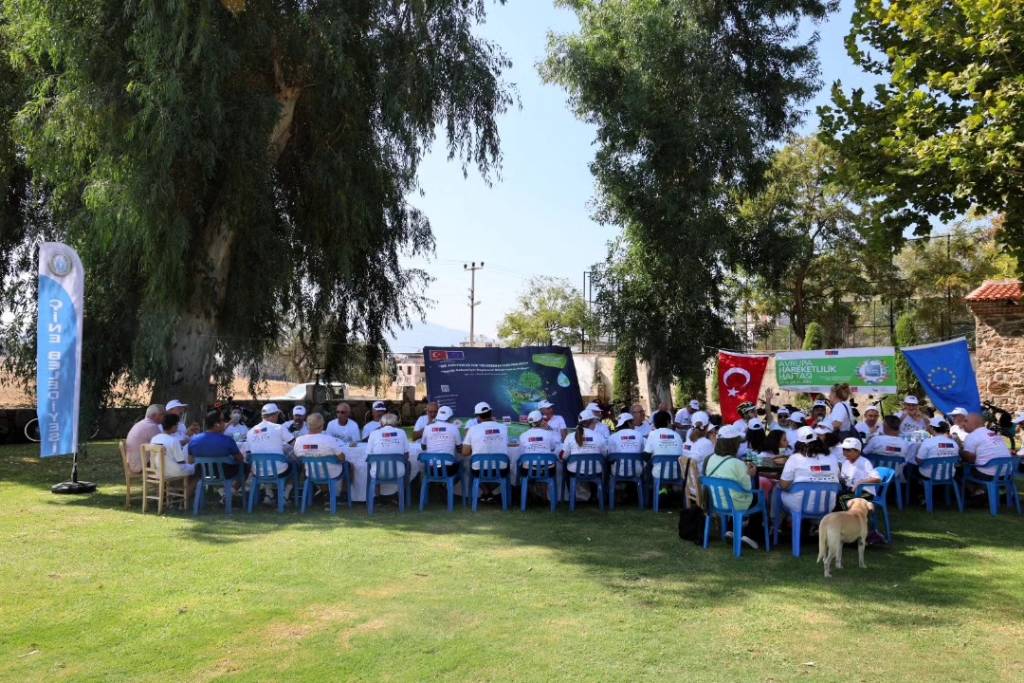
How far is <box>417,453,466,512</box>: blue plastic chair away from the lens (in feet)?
31.6

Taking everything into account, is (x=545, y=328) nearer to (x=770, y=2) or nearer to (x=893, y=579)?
(x=770, y=2)

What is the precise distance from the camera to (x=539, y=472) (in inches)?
380

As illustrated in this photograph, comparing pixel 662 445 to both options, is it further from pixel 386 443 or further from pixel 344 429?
pixel 344 429

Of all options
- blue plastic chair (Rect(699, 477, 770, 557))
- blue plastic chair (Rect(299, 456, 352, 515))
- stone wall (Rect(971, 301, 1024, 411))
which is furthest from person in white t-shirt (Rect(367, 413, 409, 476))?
stone wall (Rect(971, 301, 1024, 411))

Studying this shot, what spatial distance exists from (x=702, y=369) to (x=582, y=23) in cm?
915

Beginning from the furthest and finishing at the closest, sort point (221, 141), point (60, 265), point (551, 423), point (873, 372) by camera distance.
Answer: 1. point (873, 372)
2. point (221, 141)
3. point (551, 423)
4. point (60, 265)

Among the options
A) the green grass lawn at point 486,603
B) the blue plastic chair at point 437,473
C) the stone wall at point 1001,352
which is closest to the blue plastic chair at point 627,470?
the green grass lawn at point 486,603

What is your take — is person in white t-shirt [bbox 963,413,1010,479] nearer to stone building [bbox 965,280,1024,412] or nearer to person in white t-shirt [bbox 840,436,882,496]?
person in white t-shirt [bbox 840,436,882,496]

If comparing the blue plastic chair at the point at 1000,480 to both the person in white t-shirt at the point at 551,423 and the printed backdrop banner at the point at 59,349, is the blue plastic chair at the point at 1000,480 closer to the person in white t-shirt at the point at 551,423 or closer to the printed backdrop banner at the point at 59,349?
the person in white t-shirt at the point at 551,423

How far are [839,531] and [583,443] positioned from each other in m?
3.38

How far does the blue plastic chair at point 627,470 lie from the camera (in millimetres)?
9742

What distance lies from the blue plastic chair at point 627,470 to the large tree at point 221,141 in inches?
245

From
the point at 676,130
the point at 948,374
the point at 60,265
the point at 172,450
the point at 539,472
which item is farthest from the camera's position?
the point at 676,130

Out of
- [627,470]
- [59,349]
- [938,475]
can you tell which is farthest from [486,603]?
[59,349]
